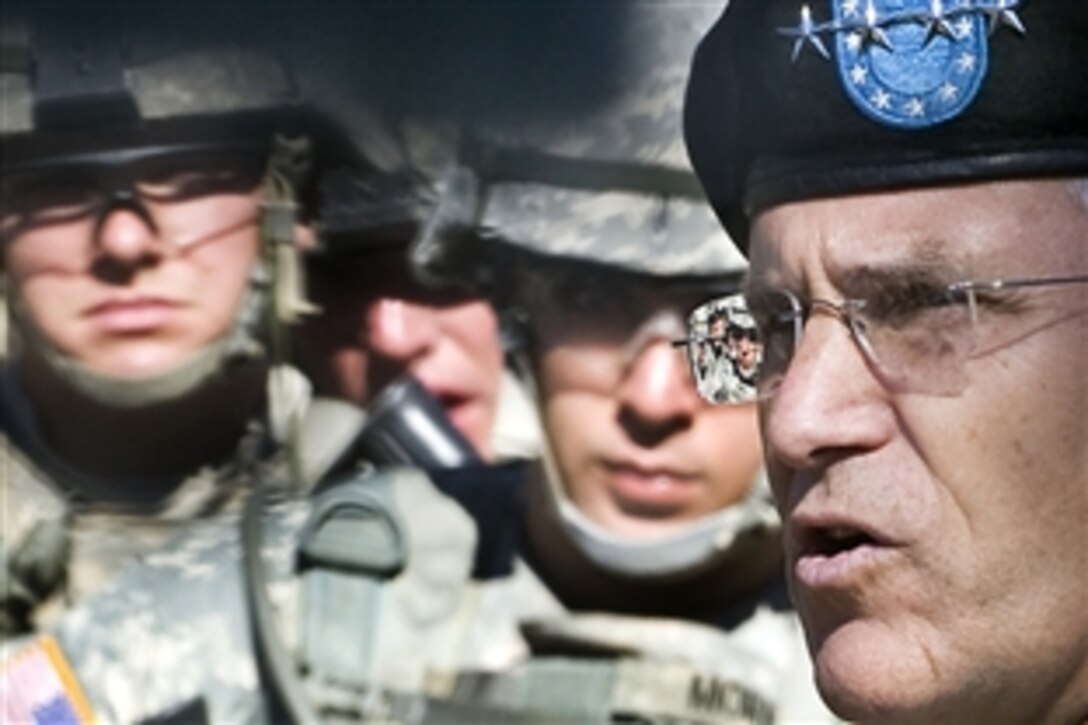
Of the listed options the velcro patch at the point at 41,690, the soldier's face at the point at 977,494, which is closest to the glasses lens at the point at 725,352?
the soldier's face at the point at 977,494

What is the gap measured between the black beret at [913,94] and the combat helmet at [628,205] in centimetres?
→ 191

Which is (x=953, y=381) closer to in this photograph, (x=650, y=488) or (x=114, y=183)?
(x=650, y=488)

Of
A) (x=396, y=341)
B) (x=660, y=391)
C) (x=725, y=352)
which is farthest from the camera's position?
(x=396, y=341)

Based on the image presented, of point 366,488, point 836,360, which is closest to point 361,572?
point 366,488

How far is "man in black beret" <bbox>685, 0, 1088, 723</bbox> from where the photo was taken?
1812mm

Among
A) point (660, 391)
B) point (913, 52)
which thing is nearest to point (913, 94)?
point (913, 52)

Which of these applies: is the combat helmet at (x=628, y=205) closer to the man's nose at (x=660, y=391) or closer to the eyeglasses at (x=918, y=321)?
the man's nose at (x=660, y=391)

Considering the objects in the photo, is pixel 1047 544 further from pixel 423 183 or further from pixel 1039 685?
pixel 423 183

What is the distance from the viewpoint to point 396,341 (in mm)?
4684

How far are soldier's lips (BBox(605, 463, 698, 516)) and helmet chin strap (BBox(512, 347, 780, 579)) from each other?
4cm

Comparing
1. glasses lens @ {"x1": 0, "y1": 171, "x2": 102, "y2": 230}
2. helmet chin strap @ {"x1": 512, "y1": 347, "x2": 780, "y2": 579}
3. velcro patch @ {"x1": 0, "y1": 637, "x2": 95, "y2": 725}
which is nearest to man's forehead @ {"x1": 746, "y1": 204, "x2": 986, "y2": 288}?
helmet chin strap @ {"x1": 512, "y1": 347, "x2": 780, "y2": 579}

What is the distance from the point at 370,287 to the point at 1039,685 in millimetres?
2935

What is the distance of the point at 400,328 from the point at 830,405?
286cm

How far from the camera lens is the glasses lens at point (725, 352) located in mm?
2057
